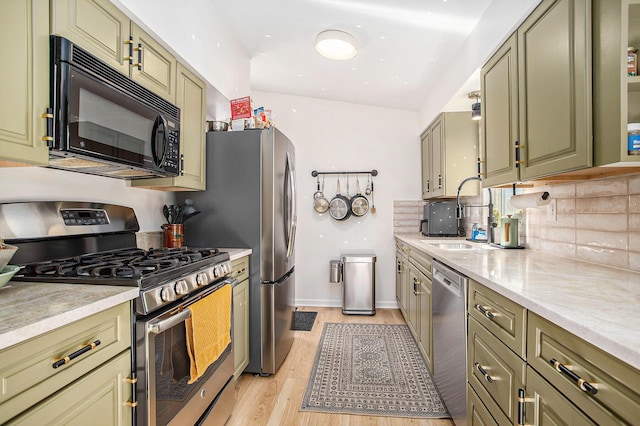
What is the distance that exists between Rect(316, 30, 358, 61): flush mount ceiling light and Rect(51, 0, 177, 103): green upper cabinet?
45.1 inches

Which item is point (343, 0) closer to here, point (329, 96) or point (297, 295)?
point (329, 96)

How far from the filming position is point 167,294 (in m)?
1.28

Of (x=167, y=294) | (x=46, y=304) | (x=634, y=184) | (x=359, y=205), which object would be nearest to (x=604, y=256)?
(x=634, y=184)

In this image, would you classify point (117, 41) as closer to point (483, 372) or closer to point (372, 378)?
point (483, 372)

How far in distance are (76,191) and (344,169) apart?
300 cm

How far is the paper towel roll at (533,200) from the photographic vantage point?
1.84 metres

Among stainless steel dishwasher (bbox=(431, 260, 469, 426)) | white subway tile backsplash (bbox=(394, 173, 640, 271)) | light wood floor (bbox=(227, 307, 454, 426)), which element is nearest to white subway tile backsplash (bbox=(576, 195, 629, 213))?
white subway tile backsplash (bbox=(394, 173, 640, 271))

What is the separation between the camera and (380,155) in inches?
165

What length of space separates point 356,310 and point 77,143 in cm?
326

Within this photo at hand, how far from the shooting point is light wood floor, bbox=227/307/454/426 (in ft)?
6.14

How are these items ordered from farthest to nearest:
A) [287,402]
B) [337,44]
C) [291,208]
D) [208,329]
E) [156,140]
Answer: [291,208] → [337,44] → [287,402] → [156,140] → [208,329]

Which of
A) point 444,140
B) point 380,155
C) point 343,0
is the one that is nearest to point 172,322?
point 343,0

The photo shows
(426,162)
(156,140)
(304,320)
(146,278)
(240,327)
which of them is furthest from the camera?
(426,162)

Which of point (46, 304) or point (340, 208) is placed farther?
point (340, 208)
